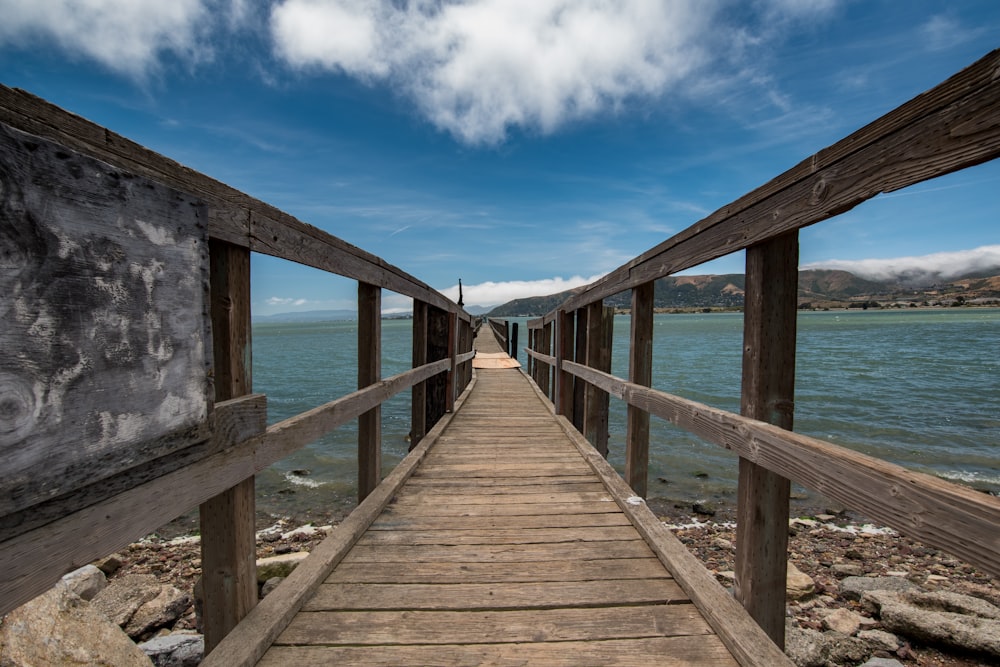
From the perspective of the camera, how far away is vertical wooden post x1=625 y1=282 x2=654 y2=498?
318 centimetres

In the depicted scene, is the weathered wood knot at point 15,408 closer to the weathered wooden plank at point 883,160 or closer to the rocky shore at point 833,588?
the weathered wooden plank at point 883,160

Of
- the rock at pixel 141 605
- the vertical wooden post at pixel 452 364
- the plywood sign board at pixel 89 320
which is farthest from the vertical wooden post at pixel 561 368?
the plywood sign board at pixel 89 320

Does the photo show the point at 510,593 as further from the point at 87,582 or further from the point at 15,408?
the point at 87,582

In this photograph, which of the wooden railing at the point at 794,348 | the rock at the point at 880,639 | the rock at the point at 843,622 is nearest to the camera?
the wooden railing at the point at 794,348

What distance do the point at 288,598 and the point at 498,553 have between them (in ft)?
3.22

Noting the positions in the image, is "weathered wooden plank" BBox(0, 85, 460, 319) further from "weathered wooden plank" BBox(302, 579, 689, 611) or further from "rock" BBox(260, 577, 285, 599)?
"rock" BBox(260, 577, 285, 599)

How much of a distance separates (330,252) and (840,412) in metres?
15.7

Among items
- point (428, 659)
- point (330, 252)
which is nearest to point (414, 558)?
point (428, 659)

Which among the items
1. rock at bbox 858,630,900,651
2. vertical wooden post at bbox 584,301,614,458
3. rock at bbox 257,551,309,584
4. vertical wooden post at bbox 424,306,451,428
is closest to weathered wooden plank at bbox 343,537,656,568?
rock at bbox 257,551,309,584

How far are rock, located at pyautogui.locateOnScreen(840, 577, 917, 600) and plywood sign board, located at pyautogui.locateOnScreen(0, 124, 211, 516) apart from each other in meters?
6.05

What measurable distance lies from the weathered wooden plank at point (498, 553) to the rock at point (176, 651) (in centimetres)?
173

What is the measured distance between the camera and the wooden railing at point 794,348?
970mm

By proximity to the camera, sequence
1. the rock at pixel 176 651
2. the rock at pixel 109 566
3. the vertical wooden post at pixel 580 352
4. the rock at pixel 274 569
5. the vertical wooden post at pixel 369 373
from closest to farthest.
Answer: the vertical wooden post at pixel 369 373, the rock at pixel 176 651, the rock at pixel 274 569, the rock at pixel 109 566, the vertical wooden post at pixel 580 352

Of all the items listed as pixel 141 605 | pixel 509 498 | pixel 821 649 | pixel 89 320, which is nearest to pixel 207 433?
pixel 89 320
